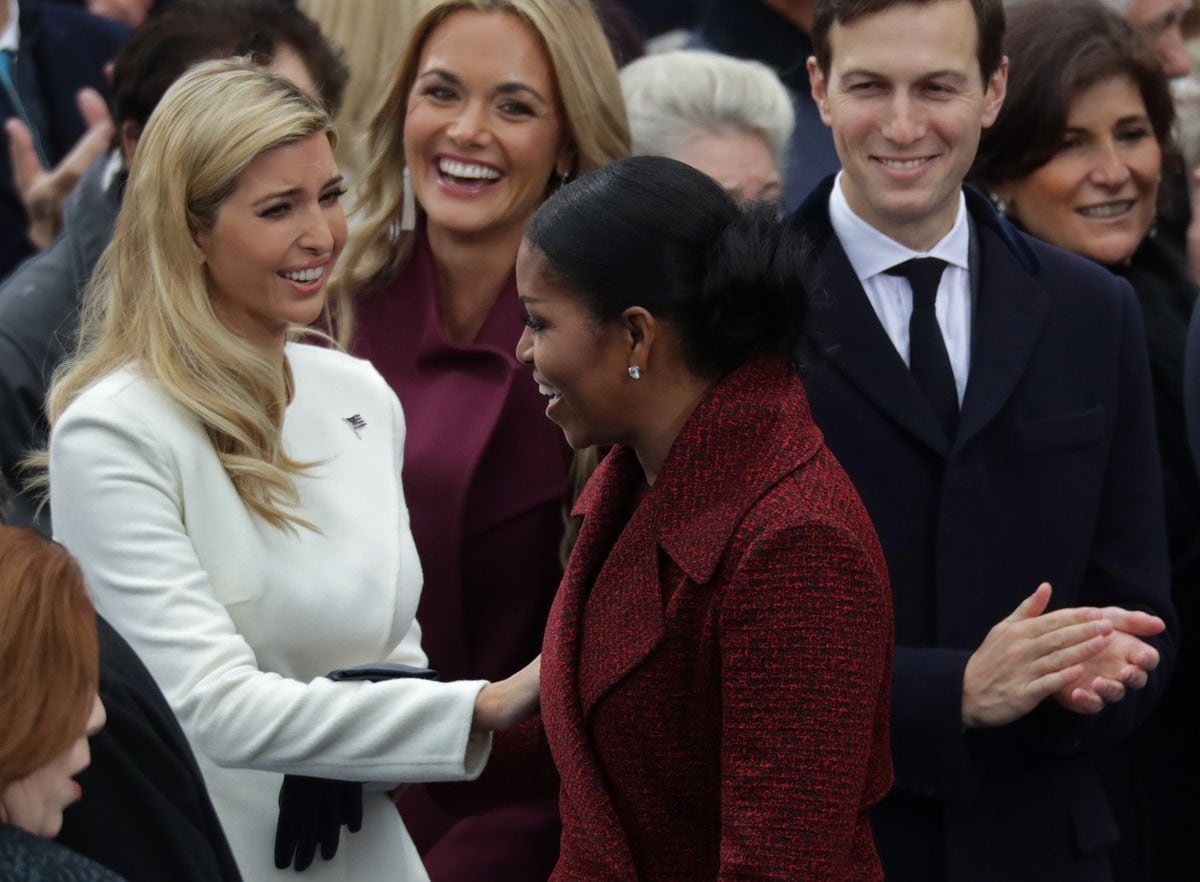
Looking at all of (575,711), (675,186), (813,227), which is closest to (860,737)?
(575,711)

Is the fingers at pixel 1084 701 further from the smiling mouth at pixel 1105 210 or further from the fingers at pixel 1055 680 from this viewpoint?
the smiling mouth at pixel 1105 210

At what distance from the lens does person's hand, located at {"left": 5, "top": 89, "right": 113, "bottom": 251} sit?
479 centimetres

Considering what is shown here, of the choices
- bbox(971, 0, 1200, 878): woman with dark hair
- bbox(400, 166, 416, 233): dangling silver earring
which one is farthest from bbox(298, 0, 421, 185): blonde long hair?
bbox(971, 0, 1200, 878): woman with dark hair

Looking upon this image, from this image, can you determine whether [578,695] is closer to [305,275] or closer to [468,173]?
[305,275]

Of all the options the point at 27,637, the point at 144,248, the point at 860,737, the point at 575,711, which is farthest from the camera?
the point at 144,248

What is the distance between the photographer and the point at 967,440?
2.87 metres

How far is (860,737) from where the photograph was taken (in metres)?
2.15

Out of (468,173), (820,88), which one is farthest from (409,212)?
(820,88)

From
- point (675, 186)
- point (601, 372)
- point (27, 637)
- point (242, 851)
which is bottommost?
point (242, 851)

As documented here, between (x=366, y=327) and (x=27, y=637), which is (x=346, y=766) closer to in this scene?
(x=27, y=637)

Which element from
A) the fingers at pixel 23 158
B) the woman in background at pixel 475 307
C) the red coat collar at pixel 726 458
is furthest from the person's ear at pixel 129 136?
the red coat collar at pixel 726 458

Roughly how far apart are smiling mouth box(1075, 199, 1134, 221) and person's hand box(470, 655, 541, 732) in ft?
5.81

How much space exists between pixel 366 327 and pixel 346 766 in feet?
3.78

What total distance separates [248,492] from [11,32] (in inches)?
117
